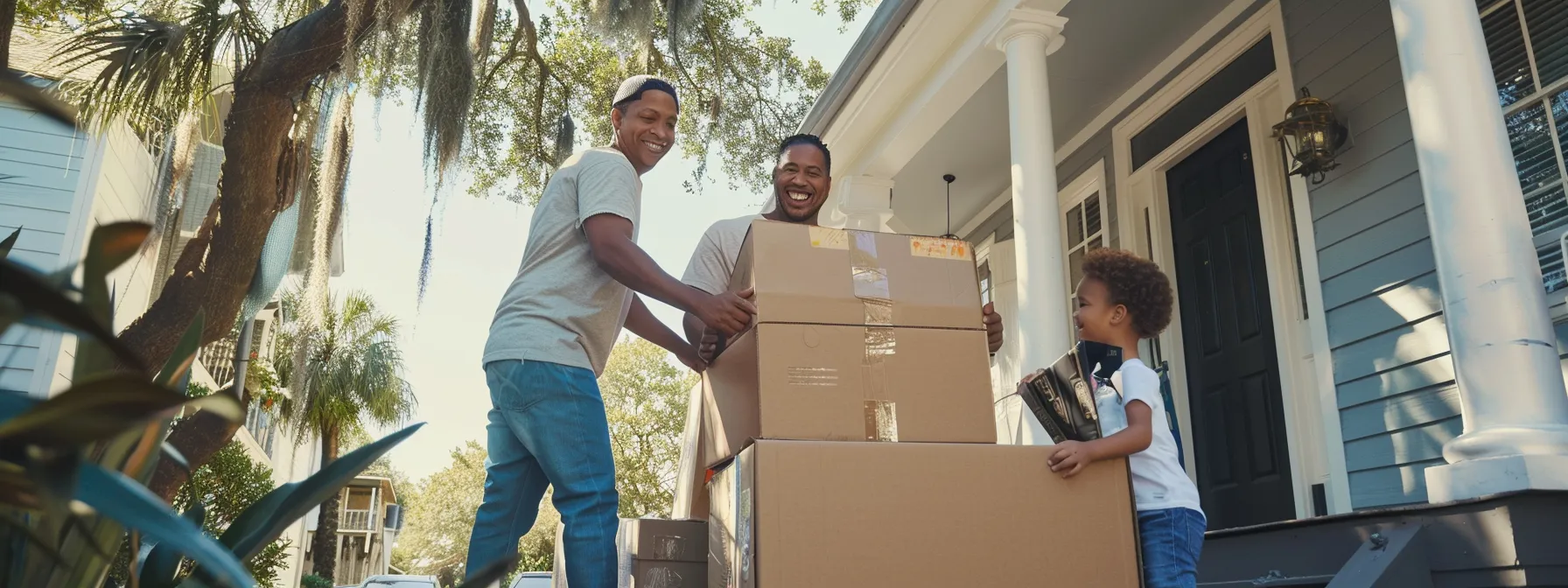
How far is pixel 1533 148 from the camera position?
3.28m

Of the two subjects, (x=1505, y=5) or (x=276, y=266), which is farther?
(x=276, y=266)

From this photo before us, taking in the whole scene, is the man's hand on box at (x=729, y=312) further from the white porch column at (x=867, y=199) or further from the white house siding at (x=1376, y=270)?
the white porch column at (x=867, y=199)

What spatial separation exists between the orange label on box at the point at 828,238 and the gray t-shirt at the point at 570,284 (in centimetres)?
→ 36

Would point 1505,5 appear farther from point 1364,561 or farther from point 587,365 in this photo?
point 587,365

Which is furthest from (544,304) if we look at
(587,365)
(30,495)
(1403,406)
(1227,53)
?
(1227,53)

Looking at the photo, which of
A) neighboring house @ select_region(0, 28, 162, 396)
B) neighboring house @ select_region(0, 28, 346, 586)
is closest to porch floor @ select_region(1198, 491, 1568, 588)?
neighboring house @ select_region(0, 28, 346, 586)

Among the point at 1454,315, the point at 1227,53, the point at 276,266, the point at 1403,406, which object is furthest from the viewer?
the point at 276,266

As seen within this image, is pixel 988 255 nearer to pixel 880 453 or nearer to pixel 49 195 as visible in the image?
pixel 880 453

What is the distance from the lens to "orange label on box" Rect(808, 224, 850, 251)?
6.45ft

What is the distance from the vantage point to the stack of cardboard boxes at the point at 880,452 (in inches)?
67.4

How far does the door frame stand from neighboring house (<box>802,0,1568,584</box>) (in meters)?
0.01

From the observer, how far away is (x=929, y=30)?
4.74 m

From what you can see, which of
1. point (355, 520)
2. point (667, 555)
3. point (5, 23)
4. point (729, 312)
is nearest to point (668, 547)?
point (667, 555)

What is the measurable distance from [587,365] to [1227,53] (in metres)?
3.75
